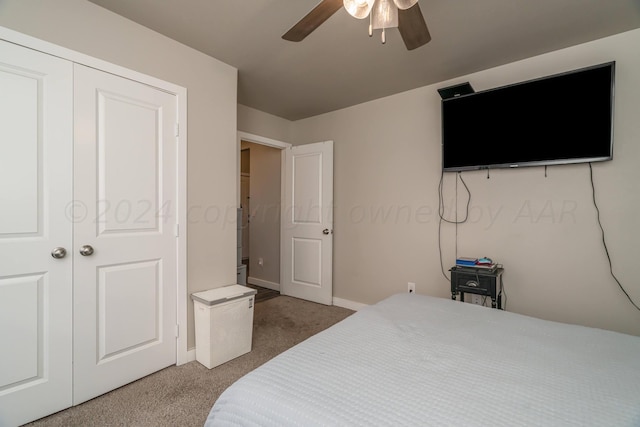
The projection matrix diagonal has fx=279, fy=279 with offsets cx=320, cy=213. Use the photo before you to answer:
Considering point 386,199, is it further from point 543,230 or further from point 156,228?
point 156,228

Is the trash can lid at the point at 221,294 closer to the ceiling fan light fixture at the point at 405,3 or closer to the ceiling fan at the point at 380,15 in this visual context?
the ceiling fan at the point at 380,15

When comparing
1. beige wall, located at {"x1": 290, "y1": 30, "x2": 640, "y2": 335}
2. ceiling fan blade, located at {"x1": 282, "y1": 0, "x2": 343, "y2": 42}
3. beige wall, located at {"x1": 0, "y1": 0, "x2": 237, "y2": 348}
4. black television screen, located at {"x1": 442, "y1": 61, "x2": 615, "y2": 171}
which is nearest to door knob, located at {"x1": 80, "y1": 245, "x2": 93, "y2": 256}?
beige wall, located at {"x1": 0, "y1": 0, "x2": 237, "y2": 348}

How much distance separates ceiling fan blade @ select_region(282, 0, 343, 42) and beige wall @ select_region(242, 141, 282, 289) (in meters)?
2.81

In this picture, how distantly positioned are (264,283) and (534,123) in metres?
3.96

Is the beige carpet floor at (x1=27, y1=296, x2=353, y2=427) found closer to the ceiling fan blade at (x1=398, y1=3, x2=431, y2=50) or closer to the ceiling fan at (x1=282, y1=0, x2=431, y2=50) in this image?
the ceiling fan at (x1=282, y1=0, x2=431, y2=50)

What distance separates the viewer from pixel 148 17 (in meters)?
1.91

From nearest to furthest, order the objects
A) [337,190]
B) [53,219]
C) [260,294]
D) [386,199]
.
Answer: [53,219] < [386,199] < [337,190] < [260,294]

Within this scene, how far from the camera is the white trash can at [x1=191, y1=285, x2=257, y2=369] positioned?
7.11 feet

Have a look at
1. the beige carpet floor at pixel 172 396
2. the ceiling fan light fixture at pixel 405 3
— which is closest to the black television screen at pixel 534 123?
the ceiling fan light fixture at pixel 405 3

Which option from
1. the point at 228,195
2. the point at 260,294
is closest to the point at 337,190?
the point at 228,195

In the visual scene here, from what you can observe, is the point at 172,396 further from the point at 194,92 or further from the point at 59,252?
the point at 194,92

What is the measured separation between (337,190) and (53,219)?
274 cm

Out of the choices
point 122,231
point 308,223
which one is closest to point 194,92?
point 122,231

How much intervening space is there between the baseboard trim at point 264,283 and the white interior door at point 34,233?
2788 mm
